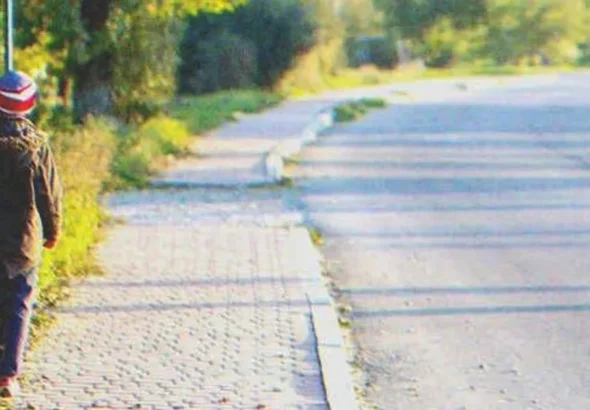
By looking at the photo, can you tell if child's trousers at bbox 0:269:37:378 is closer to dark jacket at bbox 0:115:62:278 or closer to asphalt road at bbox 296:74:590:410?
dark jacket at bbox 0:115:62:278

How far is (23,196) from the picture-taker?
26.0 feet

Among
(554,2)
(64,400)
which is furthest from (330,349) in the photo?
(554,2)

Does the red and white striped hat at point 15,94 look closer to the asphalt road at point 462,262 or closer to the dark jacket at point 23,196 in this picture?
the dark jacket at point 23,196

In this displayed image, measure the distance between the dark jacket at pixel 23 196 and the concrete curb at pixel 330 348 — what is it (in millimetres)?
1767

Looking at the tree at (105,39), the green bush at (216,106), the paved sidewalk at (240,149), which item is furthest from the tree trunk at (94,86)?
the green bush at (216,106)

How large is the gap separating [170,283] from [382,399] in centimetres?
346

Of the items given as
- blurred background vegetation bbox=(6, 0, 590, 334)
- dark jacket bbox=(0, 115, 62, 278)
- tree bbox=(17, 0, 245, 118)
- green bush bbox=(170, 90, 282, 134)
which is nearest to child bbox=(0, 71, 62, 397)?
dark jacket bbox=(0, 115, 62, 278)

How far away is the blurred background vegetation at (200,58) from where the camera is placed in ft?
62.7

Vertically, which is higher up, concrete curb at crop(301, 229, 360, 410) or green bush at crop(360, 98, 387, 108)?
concrete curb at crop(301, 229, 360, 410)

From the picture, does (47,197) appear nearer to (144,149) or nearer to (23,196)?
(23,196)

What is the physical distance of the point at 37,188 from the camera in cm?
794

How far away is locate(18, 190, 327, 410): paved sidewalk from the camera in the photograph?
8336 millimetres

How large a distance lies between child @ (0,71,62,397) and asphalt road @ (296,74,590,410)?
2084 millimetres

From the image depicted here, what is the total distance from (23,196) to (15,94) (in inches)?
20.3
